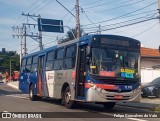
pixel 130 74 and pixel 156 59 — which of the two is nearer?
pixel 130 74

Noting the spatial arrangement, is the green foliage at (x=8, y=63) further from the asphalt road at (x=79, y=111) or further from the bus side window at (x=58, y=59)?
the asphalt road at (x=79, y=111)

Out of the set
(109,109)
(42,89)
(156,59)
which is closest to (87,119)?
(109,109)

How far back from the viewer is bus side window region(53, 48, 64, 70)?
58.2 ft

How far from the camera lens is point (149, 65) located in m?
44.0

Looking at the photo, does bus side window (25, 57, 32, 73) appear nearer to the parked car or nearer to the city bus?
the city bus

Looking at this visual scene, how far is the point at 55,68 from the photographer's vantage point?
18484mm

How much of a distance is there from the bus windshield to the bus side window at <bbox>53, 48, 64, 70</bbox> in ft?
11.5

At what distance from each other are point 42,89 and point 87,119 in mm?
8634

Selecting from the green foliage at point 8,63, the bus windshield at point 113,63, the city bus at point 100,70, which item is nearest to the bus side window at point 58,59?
the city bus at point 100,70

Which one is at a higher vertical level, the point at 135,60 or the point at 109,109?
the point at 135,60

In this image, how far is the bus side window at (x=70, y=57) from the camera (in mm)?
16103

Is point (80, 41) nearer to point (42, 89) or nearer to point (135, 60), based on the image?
point (135, 60)

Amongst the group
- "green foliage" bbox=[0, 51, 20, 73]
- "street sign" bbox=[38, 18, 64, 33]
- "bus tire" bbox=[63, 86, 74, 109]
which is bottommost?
"bus tire" bbox=[63, 86, 74, 109]

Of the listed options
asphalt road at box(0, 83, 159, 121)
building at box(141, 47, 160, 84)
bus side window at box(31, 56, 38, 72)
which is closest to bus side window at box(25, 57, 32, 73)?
bus side window at box(31, 56, 38, 72)
